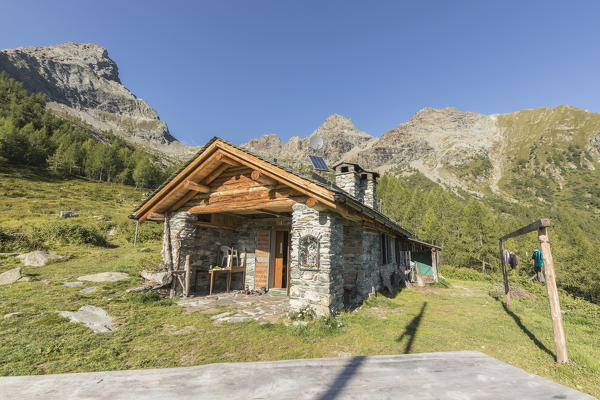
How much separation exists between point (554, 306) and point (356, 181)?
299 inches

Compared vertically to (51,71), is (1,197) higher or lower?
lower

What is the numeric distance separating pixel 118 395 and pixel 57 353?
6140 millimetres

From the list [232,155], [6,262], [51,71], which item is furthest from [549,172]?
[51,71]

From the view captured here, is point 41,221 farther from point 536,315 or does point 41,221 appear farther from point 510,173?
point 510,173

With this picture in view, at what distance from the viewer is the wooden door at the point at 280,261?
10.9 m

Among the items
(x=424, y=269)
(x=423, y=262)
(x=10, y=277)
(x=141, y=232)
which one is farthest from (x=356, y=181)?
(x=141, y=232)

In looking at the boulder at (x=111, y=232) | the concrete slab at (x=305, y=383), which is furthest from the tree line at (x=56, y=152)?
the concrete slab at (x=305, y=383)

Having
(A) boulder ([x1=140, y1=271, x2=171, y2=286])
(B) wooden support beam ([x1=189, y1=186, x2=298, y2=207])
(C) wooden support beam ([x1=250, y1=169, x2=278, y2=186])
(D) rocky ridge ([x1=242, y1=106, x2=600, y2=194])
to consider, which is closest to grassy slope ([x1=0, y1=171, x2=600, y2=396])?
(A) boulder ([x1=140, y1=271, x2=171, y2=286])

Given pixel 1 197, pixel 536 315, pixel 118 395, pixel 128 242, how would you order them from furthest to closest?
pixel 1 197, pixel 128 242, pixel 536 315, pixel 118 395

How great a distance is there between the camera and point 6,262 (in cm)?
1285

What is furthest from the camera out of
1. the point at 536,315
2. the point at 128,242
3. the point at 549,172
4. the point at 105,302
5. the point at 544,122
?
the point at 544,122

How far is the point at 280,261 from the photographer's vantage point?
11008 millimetres

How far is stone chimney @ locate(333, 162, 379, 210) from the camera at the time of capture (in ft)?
37.4

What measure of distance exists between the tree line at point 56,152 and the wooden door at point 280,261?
59.9m
